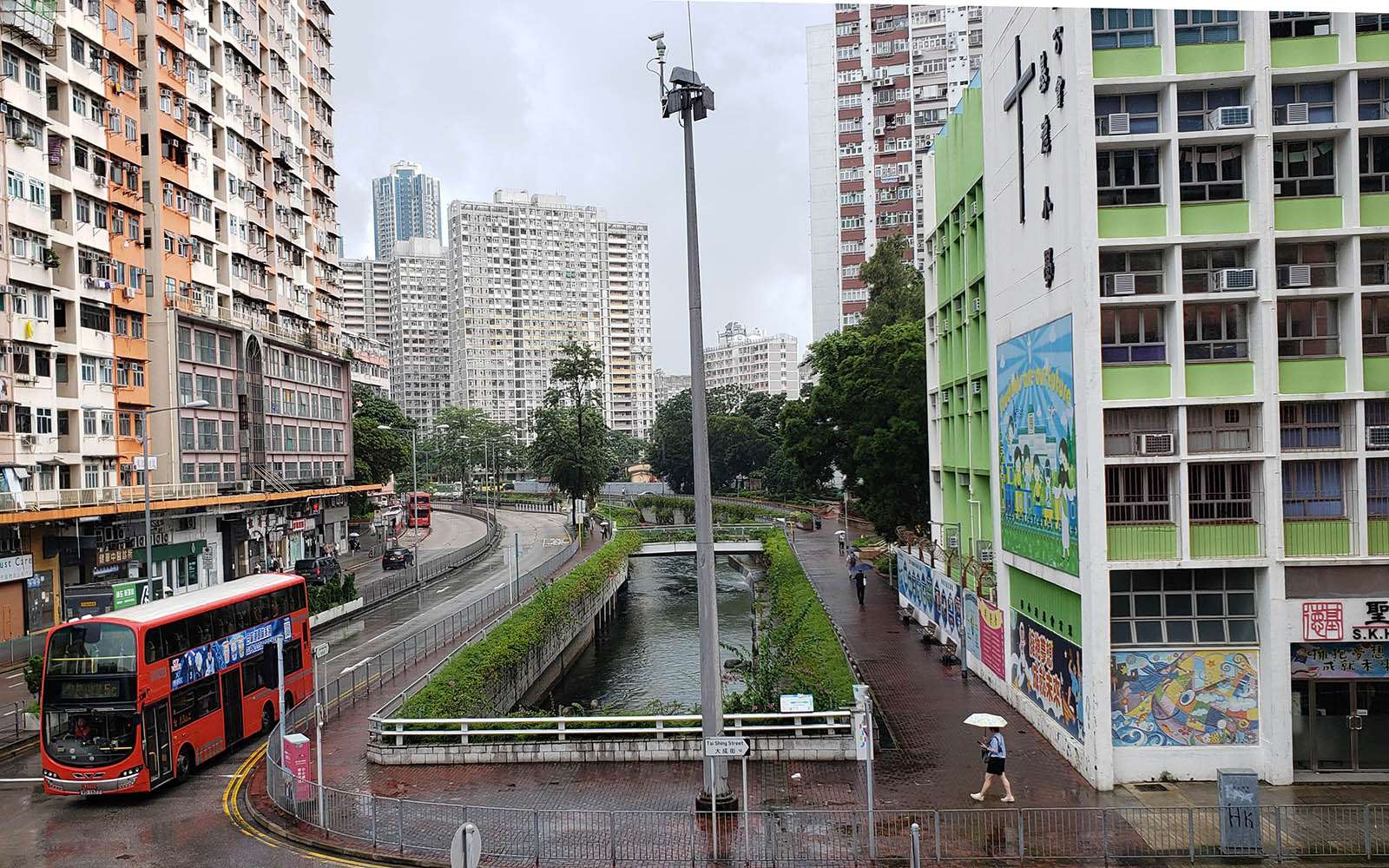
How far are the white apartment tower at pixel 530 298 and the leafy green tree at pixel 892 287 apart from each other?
4757 inches

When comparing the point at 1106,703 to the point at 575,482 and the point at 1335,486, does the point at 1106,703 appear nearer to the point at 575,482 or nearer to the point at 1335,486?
the point at 1335,486

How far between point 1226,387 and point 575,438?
61.5 metres

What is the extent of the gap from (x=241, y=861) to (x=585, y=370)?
63246mm

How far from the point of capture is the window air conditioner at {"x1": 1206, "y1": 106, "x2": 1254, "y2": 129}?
18.3 meters

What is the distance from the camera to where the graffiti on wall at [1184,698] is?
725 inches

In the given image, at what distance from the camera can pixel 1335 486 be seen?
18312 millimetres

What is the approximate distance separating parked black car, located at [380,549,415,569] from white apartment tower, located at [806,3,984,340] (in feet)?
141

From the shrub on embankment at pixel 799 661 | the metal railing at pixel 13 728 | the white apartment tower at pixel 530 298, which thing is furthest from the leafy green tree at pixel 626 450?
the metal railing at pixel 13 728

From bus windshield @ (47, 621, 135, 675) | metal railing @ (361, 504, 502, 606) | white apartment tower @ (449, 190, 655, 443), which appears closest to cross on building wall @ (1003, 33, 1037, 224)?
bus windshield @ (47, 621, 135, 675)

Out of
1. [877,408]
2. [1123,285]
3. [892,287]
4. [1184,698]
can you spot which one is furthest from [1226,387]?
[892,287]

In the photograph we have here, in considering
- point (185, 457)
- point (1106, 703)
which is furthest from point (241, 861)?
point (185, 457)

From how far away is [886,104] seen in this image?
9062cm

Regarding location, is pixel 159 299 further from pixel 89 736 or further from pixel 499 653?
pixel 89 736

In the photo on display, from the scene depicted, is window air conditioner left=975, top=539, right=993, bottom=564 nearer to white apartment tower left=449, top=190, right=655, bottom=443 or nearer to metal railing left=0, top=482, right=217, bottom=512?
metal railing left=0, top=482, right=217, bottom=512
